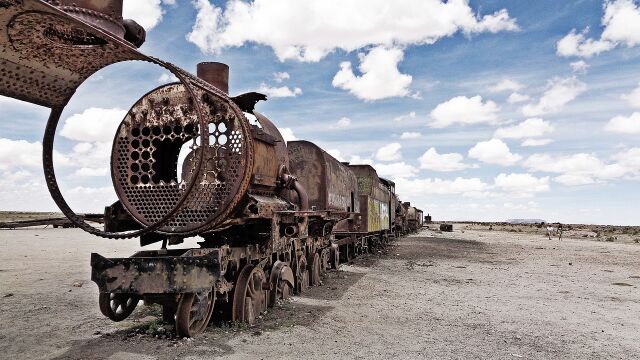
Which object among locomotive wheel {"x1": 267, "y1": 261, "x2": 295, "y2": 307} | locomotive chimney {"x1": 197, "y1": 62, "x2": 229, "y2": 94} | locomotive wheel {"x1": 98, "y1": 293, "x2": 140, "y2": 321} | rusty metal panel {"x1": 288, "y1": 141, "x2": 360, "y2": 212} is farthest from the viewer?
rusty metal panel {"x1": 288, "y1": 141, "x2": 360, "y2": 212}

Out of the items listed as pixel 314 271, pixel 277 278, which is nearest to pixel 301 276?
pixel 314 271

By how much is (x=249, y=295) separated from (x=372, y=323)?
1.98 metres

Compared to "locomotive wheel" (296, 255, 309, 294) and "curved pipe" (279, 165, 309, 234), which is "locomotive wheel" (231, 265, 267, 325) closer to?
"curved pipe" (279, 165, 309, 234)

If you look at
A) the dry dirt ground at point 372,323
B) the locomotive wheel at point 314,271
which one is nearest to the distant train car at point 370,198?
the dry dirt ground at point 372,323

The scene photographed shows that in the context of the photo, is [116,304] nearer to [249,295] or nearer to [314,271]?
[249,295]

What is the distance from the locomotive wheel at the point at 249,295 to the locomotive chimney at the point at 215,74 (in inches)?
112

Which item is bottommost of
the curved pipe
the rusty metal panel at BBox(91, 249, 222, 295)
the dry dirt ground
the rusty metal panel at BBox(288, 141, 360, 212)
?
the dry dirt ground

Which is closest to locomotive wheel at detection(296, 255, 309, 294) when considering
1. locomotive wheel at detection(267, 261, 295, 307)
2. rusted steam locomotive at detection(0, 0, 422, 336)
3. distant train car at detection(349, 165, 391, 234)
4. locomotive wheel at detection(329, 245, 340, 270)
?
rusted steam locomotive at detection(0, 0, 422, 336)

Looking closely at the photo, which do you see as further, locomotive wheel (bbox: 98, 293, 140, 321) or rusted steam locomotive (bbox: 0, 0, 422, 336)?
locomotive wheel (bbox: 98, 293, 140, 321)

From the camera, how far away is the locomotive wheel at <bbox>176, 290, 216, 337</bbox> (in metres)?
5.77

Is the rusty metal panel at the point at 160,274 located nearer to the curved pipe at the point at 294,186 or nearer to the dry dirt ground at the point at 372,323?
the dry dirt ground at the point at 372,323

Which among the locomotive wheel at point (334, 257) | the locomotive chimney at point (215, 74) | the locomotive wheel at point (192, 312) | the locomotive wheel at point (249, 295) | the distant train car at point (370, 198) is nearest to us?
the locomotive wheel at point (192, 312)

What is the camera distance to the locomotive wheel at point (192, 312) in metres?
5.77

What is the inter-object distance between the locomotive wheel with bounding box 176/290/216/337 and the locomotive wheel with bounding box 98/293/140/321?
2.61ft
